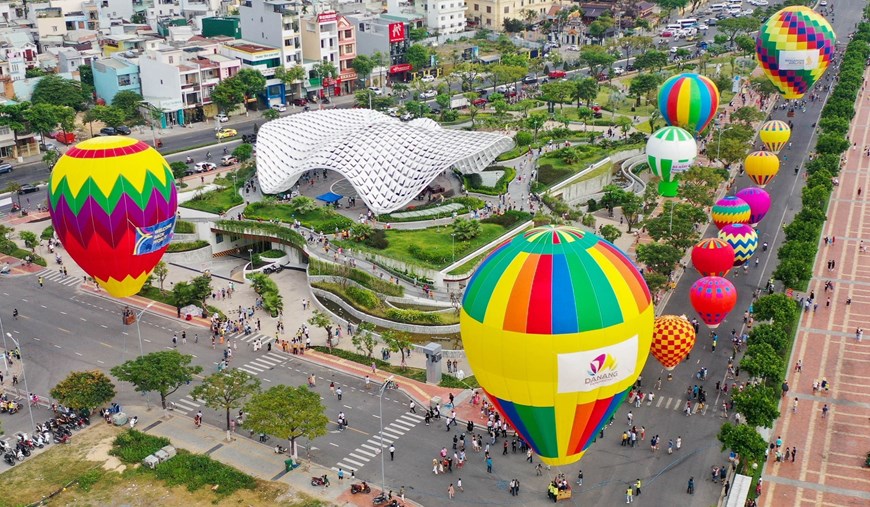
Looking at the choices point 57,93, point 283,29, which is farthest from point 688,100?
point 57,93

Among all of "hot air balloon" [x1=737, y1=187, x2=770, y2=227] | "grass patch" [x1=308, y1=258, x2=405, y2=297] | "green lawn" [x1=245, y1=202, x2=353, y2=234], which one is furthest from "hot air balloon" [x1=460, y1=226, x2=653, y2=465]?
"hot air balloon" [x1=737, y1=187, x2=770, y2=227]

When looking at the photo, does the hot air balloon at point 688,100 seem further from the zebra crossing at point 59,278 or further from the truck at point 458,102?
the zebra crossing at point 59,278

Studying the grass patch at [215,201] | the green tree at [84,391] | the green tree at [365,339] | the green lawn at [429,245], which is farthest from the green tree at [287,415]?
the grass patch at [215,201]

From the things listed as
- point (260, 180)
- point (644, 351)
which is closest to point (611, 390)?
point (644, 351)

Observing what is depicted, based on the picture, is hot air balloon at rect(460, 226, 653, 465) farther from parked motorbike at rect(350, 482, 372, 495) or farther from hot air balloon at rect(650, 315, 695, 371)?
hot air balloon at rect(650, 315, 695, 371)

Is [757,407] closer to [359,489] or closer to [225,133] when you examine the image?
[359,489]

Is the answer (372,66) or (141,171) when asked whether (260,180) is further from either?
(372,66)
